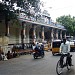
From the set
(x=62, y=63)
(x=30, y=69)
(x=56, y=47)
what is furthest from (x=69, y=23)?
(x=62, y=63)

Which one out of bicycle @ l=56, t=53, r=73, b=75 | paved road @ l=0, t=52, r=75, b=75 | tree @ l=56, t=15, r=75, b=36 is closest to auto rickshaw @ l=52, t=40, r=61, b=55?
paved road @ l=0, t=52, r=75, b=75

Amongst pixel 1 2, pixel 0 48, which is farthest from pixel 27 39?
pixel 1 2

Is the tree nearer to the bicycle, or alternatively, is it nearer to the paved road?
the paved road

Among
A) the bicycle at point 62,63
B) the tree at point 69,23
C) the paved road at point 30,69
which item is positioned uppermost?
the tree at point 69,23

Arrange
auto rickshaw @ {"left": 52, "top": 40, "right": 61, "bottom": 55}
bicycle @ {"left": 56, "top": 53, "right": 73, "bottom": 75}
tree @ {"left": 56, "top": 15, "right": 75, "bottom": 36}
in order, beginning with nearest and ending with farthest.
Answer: bicycle @ {"left": 56, "top": 53, "right": 73, "bottom": 75}
auto rickshaw @ {"left": 52, "top": 40, "right": 61, "bottom": 55}
tree @ {"left": 56, "top": 15, "right": 75, "bottom": 36}

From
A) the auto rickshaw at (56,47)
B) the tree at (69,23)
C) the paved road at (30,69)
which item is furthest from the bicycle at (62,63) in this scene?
the tree at (69,23)

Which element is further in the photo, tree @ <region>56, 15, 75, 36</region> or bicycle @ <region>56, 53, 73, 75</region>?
tree @ <region>56, 15, 75, 36</region>

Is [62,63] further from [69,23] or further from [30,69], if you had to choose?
[69,23]

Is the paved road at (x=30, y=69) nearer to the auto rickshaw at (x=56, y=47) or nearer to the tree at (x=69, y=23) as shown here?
the auto rickshaw at (x=56, y=47)

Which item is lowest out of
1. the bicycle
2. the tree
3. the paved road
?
the paved road

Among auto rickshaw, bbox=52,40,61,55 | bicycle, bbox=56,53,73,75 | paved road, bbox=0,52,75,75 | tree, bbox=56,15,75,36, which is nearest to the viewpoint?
bicycle, bbox=56,53,73,75

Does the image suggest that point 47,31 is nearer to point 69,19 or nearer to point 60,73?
point 69,19

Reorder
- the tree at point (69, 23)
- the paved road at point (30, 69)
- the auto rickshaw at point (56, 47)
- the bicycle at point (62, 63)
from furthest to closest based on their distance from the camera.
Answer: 1. the tree at point (69, 23)
2. the auto rickshaw at point (56, 47)
3. the paved road at point (30, 69)
4. the bicycle at point (62, 63)

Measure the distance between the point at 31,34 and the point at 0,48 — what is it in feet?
63.3
